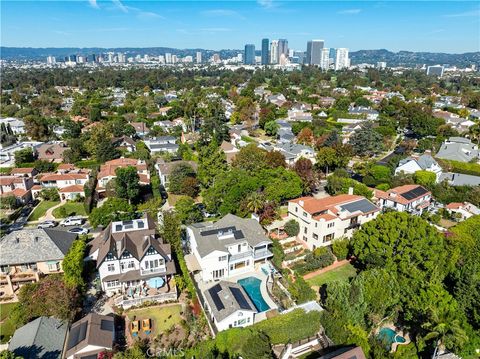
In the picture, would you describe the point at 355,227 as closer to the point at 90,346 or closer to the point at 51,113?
the point at 90,346

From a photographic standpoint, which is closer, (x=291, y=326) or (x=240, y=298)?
(x=291, y=326)

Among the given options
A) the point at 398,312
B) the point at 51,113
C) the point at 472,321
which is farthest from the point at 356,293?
the point at 51,113

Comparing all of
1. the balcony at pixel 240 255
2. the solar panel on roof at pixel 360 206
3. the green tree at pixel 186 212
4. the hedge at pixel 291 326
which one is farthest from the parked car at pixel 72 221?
the solar panel on roof at pixel 360 206

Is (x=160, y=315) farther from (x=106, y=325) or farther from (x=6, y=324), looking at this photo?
(x=6, y=324)

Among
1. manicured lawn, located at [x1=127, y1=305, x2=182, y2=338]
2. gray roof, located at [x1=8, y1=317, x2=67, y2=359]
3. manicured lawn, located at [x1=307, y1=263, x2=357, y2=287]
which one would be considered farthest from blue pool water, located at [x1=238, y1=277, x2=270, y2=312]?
gray roof, located at [x1=8, y1=317, x2=67, y2=359]

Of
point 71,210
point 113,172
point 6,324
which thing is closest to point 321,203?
point 6,324

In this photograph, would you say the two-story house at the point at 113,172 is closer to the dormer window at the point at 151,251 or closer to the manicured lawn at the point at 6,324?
the dormer window at the point at 151,251
